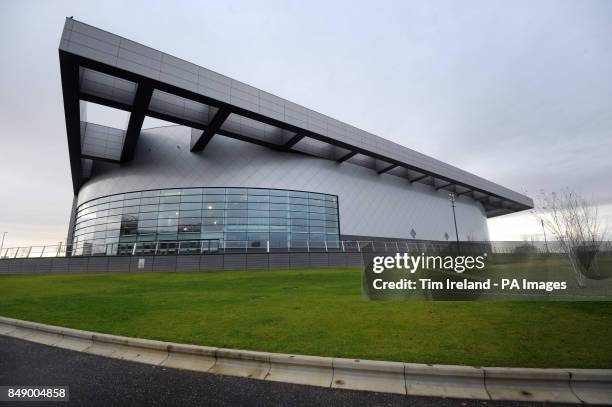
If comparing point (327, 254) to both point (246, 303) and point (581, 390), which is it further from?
point (581, 390)

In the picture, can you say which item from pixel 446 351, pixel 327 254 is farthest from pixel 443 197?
pixel 446 351

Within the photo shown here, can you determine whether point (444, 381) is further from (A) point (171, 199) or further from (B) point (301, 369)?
(A) point (171, 199)

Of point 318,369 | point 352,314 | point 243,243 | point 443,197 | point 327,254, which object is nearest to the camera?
point 318,369

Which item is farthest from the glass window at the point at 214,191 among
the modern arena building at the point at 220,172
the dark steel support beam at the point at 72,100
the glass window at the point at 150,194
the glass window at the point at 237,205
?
the dark steel support beam at the point at 72,100

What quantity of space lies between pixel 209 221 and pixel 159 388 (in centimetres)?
2880

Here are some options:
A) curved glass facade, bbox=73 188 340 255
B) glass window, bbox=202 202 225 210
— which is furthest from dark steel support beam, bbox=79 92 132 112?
glass window, bbox=202 202 225 210

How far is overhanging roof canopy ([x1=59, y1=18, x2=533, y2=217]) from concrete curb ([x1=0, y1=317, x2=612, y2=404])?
21180 millimetres

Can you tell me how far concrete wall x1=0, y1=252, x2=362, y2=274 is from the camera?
856 inches

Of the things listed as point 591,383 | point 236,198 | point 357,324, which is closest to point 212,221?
point 236,198

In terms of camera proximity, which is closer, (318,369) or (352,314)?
(318,369)

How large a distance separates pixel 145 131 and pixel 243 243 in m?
18.0

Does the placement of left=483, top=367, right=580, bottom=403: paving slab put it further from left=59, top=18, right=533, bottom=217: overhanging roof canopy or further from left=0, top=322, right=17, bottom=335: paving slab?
left=59, top=18, right=533, bottom=217: overhanging roof canopy

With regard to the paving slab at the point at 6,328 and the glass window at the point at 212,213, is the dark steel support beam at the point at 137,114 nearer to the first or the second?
the glass window at the point at 212,213

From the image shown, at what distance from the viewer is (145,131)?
3447 cm
